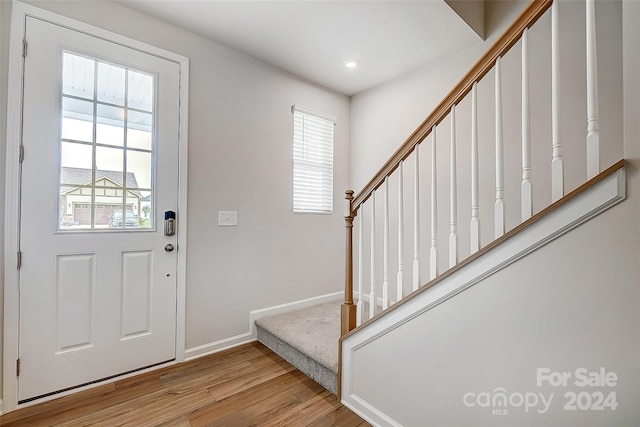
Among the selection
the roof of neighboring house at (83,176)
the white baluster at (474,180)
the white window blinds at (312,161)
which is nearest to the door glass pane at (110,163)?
the roof of neighboring house at (83,176)

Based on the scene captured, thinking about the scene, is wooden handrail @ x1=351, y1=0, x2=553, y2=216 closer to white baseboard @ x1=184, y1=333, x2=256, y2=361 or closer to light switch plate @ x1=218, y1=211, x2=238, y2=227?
light switch plate @ x1=218, y1=211, x2=238, y2=227

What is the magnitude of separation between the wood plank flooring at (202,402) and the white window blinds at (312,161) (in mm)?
1607

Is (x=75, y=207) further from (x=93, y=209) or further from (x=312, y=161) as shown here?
(x=312, y=161)

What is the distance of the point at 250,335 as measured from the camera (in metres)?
2.67

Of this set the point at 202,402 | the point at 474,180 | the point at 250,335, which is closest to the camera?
the point at 474,180

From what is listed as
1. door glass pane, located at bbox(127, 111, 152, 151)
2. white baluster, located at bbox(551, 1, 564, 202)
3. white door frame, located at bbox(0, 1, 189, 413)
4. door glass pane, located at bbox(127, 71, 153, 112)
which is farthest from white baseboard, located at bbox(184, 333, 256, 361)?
white baluster, located at bbox(551, 1, 564, 202)

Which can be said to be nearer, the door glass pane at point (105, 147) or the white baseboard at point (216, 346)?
the door glass pane at point (105, 147)

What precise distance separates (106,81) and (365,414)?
2.77 meters

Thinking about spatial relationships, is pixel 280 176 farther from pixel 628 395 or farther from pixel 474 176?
pixel 628 395

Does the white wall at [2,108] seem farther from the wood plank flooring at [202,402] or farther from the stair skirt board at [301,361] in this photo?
the stair skirt board at [301,361]

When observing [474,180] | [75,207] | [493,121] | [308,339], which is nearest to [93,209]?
[75,207]

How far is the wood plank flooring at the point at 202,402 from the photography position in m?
1.65

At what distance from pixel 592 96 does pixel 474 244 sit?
2.24 ft

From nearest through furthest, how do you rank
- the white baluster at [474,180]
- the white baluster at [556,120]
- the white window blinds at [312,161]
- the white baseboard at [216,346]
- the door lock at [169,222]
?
the white baluster at [556,120] → the white baluster at [474,180] → the door lock at [169,222] → the white baseboard at [216,346] → the white window blinds at [312,161]
